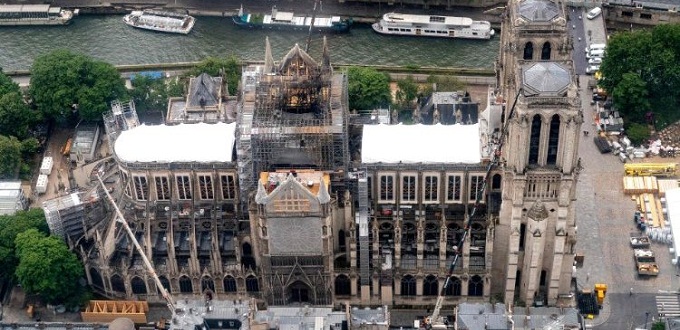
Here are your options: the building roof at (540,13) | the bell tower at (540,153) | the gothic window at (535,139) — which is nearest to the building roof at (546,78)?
the bell tower at (540,153)

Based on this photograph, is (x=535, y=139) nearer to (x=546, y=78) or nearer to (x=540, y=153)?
(x=540, y=153)

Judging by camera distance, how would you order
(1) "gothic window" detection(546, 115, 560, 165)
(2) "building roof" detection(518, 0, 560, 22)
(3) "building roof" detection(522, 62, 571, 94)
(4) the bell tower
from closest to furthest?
(3) "building roof" detection(522, 62, 571, 94) → (4) the bell tower → (1) "gothic window" detection(546, 115, 560, 165) → (2) "building roof" detection(518, 0, 560, 22)

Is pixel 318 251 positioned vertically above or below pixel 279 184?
below

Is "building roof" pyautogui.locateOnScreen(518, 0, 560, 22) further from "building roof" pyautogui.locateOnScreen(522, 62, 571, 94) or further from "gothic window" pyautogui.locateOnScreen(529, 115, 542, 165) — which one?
"gothic window" pyautogui.locateOnScreen(529, 115, 542, 165)

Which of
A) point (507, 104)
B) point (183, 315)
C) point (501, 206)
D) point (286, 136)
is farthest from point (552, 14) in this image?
point (183, 315)

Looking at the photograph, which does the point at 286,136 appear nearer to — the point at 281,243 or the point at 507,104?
the point at 281,243

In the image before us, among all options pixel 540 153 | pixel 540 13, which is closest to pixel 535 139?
pixel 540 153

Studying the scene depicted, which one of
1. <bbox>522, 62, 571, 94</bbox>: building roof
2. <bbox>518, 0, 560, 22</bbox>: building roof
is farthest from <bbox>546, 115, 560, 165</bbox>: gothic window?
<bbox>518, 0, 560, 22</bbox>: building roof
